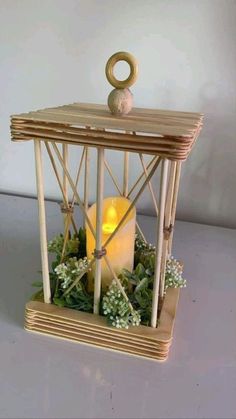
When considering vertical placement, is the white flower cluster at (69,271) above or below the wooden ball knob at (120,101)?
below

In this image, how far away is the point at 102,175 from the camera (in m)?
0.36

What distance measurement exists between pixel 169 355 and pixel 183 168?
1.30ft

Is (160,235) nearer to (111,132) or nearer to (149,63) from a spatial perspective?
(111,132)

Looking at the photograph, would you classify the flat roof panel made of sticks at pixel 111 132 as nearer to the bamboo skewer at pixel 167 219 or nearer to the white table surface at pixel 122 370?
the bamboo skewer at pixel 167 219

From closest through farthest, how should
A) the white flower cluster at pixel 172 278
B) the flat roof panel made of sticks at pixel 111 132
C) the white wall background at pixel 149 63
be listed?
the flat roof panel made of sticks at pixel 111 132
the white flower cluster at pixel 172 278
the white wall background at pixel 149 63

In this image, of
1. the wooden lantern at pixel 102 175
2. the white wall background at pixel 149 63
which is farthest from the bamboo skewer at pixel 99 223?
the white wall background at pixel 149 63

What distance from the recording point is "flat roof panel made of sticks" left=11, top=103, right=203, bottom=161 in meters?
0.32

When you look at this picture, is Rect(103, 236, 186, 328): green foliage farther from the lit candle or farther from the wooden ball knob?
the wooden ball knob

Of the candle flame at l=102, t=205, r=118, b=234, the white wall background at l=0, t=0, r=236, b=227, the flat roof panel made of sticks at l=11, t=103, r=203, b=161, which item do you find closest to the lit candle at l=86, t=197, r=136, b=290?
the candle flame at l=102, t=205, r=118, b=234

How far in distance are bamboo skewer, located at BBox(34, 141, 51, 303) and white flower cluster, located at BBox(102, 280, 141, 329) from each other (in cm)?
7

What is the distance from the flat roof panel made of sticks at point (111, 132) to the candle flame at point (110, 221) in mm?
106

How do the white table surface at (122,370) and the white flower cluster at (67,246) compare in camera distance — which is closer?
the white table surface at (122,370)

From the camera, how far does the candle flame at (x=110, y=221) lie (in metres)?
0.42

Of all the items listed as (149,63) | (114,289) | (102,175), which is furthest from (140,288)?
(149,63)
